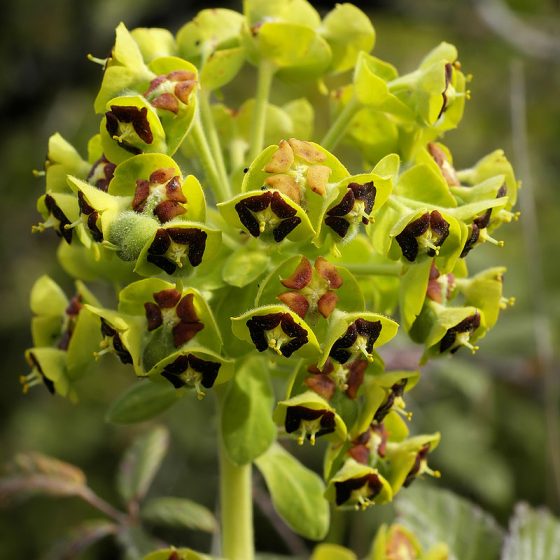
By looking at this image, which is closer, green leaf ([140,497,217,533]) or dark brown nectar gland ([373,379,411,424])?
dark brown nectar gland ([373,379,411,424])

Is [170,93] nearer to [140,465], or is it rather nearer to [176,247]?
[176,247]

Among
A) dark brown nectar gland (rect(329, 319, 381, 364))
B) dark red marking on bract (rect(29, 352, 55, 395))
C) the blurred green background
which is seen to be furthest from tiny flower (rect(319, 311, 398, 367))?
the blurred green background

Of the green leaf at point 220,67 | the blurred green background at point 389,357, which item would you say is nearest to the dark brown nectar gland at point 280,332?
the green leaf at point 220,67

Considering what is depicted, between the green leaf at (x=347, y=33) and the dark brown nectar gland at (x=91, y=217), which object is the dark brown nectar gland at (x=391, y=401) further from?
the green leaf at (x=347, y=33)

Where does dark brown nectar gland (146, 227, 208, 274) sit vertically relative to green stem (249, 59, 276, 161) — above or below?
below

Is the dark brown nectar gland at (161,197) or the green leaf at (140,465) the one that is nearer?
the dark brown nectar gland at (161,197)

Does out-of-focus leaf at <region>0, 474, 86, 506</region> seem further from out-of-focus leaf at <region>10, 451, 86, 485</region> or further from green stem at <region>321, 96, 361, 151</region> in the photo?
green stem at <region>321, 96, 361, 151</region>

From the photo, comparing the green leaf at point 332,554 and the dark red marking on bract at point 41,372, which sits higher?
the dark red marking on bract at point 41,372
